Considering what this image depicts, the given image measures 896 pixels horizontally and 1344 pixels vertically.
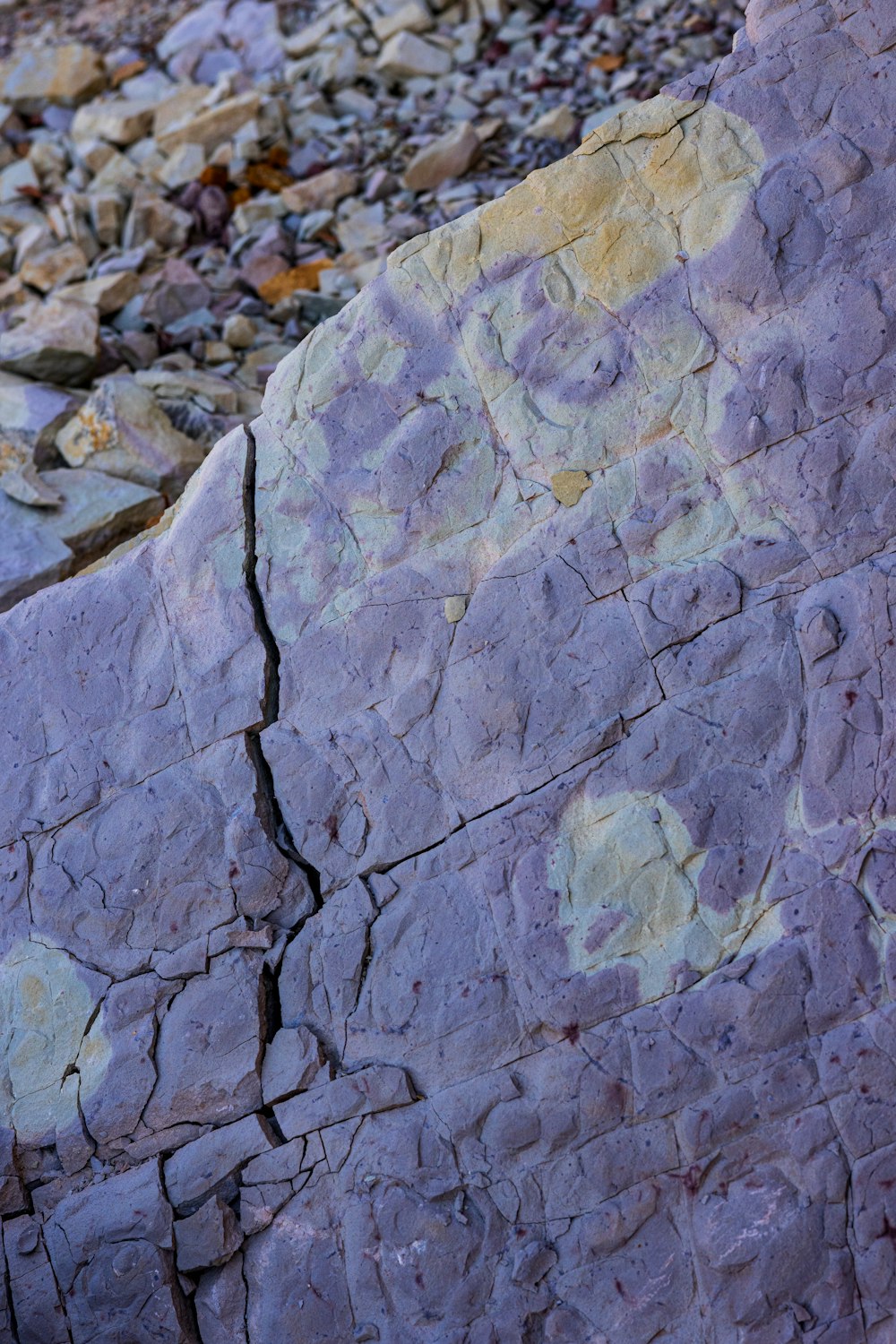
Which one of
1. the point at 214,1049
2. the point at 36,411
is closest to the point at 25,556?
the point at 36,411

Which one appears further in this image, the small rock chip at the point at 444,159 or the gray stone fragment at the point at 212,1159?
the small rock chip at the point at 444,159

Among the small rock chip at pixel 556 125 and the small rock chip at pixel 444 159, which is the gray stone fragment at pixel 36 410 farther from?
the small rock chip at pixel 556 125

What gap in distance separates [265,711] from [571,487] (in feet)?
2.70

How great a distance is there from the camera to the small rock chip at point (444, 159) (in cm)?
532

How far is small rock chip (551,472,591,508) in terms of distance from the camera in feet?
8.90

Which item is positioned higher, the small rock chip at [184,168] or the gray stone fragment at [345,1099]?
the small rock chip at [184,168]

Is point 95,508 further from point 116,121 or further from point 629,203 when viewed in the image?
point 116,121

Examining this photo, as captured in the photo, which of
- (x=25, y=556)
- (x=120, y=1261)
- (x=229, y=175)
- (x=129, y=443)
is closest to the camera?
(x=120, y=1261)

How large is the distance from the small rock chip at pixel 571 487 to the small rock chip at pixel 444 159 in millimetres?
3112

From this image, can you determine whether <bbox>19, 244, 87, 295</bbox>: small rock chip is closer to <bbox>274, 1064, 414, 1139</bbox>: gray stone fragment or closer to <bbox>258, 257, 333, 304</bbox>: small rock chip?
<bbox>258, 257, 333, 304</bbox>: small rock chip

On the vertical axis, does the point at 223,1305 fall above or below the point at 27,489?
below

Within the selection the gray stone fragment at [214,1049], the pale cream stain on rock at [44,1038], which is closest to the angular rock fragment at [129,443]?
the pale cream stain on rock at [44,1038]

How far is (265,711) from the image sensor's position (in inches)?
112

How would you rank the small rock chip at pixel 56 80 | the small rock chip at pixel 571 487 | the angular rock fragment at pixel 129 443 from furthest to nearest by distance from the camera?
the small rock chip at pixel 56 80, the angular rock fragment at pixel 129 443, the small rock chip at pixel 571 487
